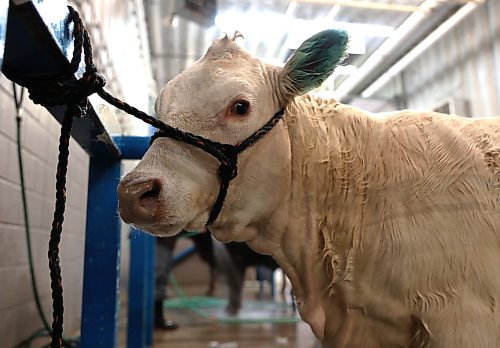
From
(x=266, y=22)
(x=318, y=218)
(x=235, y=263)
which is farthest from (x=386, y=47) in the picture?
(x=235, y=263)

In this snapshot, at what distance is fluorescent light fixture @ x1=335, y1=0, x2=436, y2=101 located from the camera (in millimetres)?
2822

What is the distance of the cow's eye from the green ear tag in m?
0.16

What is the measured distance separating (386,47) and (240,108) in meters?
2.04

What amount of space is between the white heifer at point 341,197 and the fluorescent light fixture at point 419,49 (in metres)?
1.98

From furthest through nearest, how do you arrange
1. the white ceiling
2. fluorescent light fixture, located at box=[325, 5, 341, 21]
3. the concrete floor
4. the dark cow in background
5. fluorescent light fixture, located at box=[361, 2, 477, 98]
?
1. the dark cow in background
2. fluorescent light fixture, located at box=[361, 2, 477, 98]
3. the concrete floor
4. fluorescent light fixture, located at box=[325, 5, 341, 21]
5. the white ceiling

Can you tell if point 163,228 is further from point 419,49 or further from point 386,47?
point 419,49

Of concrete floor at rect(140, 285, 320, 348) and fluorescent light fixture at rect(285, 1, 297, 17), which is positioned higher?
fluorescent light fixture at rect(285, 1, 297, 17)

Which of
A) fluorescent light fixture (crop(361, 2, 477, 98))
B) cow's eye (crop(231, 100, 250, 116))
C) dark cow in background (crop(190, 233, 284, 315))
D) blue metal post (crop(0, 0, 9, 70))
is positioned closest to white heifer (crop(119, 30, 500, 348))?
cow's eye (crop(231, 100, 250, 116))

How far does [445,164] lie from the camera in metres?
1.23

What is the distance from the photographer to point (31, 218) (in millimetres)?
1960

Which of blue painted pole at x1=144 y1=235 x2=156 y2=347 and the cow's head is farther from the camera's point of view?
blue painted pole at x1=144 y1=235 x2=156 y2=347

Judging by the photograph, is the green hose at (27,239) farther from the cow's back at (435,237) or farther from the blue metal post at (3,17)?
the cow's back at (435,237)

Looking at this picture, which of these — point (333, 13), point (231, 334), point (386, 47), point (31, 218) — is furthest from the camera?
point (231, 334)

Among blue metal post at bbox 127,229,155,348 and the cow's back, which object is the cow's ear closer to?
the cow's back
